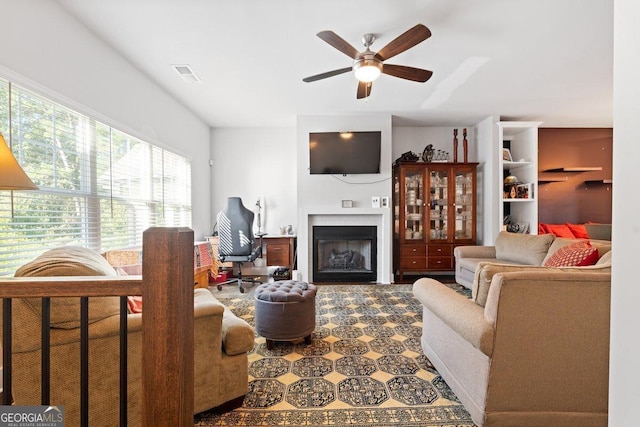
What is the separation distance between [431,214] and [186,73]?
3.96 metres

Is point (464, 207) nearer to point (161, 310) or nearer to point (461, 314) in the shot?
point (461, 314)

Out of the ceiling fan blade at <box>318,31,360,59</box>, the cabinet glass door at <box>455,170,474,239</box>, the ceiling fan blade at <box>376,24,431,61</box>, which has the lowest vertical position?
the cabinet glass door at <box>455,170,474,239</box>

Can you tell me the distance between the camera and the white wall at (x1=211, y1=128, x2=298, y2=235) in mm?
5270

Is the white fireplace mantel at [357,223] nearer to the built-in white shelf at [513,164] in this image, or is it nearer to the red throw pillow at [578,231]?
the built-in white shelf at [513,164]

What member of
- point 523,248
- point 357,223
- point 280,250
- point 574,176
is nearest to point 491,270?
point 523,248

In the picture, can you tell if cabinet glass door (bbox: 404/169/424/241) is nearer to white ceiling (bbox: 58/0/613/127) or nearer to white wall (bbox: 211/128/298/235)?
white ceiling (bbox: 58/0/613/127)

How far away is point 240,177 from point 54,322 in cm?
426

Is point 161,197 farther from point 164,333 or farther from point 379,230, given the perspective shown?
point 164,333

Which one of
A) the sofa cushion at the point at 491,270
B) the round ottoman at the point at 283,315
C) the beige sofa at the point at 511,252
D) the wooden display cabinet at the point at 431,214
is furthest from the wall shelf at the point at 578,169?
the round ottoman at the point at 283,315

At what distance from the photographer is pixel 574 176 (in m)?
5.10

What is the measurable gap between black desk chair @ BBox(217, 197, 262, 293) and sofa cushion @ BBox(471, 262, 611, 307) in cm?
315

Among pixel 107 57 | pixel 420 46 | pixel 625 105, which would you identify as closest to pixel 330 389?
pixel 625 105

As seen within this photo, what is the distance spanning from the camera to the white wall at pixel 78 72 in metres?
1.83

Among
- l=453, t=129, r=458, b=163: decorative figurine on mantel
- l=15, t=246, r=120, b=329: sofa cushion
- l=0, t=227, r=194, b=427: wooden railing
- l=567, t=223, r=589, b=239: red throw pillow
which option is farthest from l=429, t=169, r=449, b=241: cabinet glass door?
l=0, t=227, r=194, b=427: wooden railing
